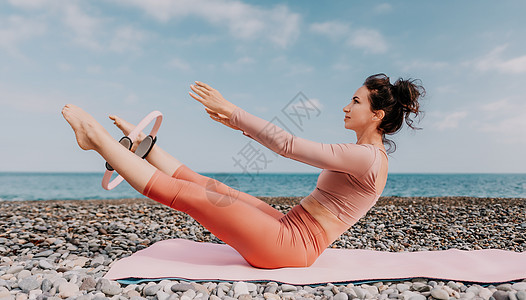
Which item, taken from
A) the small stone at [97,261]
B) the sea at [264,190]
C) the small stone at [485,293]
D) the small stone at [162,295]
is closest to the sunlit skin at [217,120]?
the small stone at [162,295]

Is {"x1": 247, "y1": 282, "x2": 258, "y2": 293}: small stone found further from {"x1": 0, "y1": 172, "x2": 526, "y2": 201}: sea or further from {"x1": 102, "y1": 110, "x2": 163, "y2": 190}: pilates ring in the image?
{"x1": 0, "y1": 172, "x2": 526, "y2": 201}: sea

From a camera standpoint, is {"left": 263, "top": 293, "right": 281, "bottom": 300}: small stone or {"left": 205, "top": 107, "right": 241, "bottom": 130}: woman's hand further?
{"left": 205, "top": 107, "right": 241, "bottom": 130}: woman's hand

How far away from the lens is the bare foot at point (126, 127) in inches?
139

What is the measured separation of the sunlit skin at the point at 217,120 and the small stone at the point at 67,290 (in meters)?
0.88

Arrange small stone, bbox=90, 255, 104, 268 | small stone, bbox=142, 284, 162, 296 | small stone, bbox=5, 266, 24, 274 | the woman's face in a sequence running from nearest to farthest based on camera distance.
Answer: small stone, bbox=142, 284, 162, 296
the woman's face
small stone, bbox=5, 266, 24, 274
small stone, bbox=90, 255, 104, 268

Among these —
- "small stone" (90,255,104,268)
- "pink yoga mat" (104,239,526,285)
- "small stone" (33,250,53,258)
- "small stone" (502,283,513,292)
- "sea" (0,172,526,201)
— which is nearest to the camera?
"small stone" (502,283,513,292)

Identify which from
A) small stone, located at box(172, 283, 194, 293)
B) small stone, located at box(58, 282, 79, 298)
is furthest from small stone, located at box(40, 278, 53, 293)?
small stone, located at box(172, 283, 194, 293)

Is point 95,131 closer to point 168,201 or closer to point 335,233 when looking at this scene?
point 168,201

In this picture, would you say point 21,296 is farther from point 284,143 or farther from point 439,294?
point 439,294

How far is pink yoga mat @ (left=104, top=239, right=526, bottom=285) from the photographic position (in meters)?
2.89

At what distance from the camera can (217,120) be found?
2.84 meters

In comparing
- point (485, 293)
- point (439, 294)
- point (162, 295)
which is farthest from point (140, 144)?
point (485, 293)

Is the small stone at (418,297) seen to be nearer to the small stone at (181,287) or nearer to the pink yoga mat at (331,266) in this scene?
the pink yoga mat at (331,266)

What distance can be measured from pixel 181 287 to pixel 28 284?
4.05 feet
